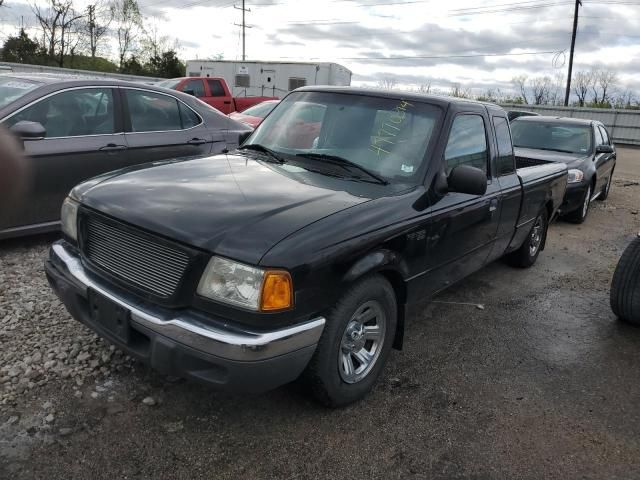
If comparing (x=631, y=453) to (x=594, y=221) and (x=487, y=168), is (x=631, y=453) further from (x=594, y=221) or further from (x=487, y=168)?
(x=594, y=221)

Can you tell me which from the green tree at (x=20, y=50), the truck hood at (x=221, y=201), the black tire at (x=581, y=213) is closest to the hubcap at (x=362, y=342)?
the truck hood at (x=221, y=201)

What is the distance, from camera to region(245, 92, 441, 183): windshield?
3.47m

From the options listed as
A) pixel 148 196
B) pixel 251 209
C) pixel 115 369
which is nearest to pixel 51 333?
pixel 115 369

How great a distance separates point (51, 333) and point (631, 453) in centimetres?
356

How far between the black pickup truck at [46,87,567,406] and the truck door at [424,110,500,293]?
17 millimetres

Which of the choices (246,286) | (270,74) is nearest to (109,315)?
(246,286)

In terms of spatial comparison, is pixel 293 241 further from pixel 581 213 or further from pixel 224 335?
pixel 581 213

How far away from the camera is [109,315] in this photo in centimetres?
265

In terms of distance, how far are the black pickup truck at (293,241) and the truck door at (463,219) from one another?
0.02 meters

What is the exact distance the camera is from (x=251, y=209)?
2.67m

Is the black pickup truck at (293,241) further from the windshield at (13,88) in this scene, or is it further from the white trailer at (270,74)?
the white trailer at (270,74)

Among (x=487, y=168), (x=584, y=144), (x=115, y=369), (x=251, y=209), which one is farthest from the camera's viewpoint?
(x=584, y=144)

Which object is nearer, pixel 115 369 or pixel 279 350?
pixel 279 350

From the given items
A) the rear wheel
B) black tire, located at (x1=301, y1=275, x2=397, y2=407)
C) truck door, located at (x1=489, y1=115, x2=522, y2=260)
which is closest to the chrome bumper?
black tire, located at (x1=301, y1=275, x2=397, y2=407)
